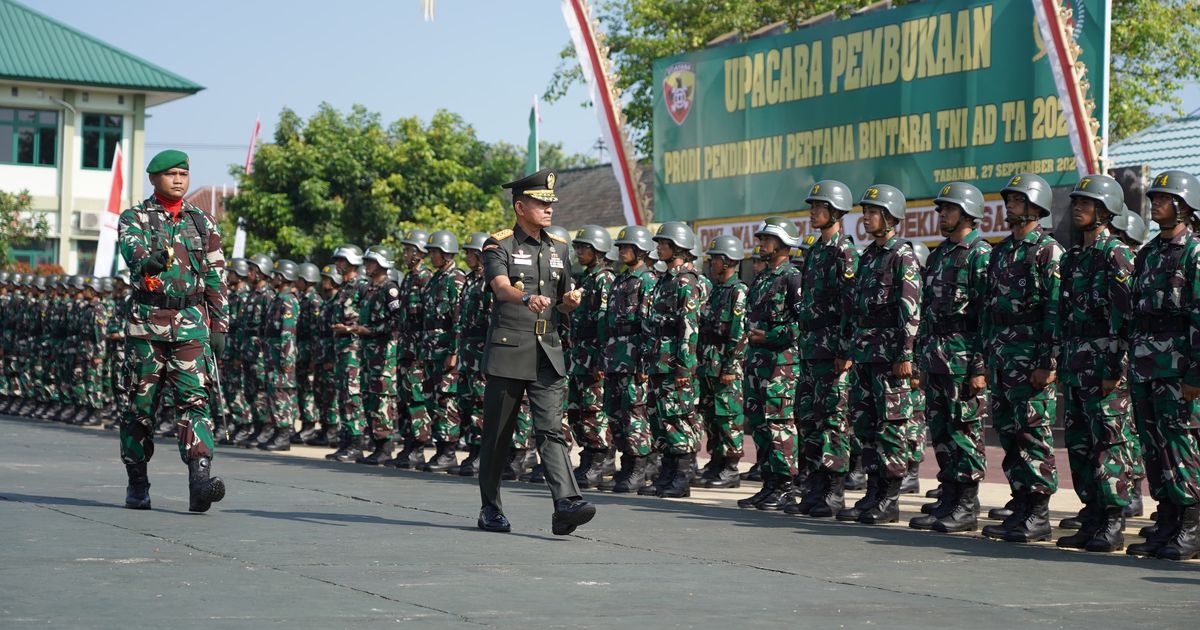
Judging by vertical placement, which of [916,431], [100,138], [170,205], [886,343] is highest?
[100,138]

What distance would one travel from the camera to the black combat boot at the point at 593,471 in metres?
13.9

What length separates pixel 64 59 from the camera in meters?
52.5

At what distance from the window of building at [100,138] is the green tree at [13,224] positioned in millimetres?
5351

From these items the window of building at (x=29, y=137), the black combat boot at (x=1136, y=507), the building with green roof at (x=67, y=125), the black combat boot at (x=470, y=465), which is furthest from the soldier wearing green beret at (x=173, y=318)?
the window of building at (x=29, y=137)

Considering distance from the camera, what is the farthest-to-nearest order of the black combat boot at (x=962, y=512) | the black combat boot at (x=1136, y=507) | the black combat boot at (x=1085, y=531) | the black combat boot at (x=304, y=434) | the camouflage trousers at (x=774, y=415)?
the black combat boot at (x=304, y=434) < the camouflage trousers at (x=774, y=415) < the black combat boot at (x=1136, y=507) < the black combat boot at (x=962, y=512) < the black combat boot at (x=1085, y=531)

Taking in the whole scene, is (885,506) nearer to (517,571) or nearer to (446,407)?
(517,571)

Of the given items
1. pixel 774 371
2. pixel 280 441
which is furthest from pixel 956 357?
pixel 280 441

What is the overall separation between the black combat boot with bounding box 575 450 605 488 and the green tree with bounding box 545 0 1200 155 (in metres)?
18.0

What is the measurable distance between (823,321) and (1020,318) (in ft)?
5.36

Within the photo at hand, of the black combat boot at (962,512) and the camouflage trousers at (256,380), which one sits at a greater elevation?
the camouflage trousers at (256,380)

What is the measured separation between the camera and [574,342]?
1437cm

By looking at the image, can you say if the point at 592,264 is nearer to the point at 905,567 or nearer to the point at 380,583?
the point at 905,567

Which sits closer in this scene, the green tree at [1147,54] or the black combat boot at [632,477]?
the black combat boot at [632,477]

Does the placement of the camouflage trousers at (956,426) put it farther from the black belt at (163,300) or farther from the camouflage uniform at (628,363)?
the black belt at (163,300)
